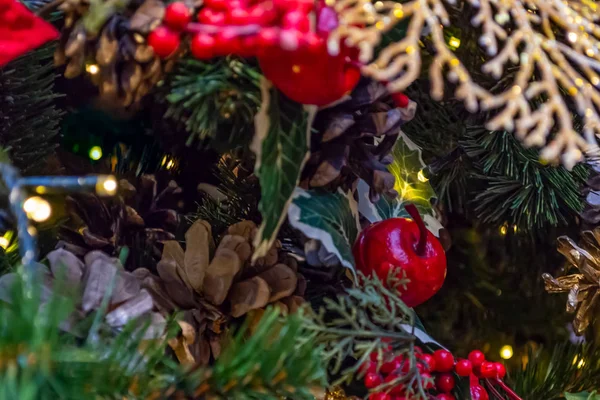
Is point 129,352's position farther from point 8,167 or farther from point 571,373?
point 571,373

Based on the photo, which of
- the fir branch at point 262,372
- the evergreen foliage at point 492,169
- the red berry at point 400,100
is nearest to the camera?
the fir branch at point 262,372

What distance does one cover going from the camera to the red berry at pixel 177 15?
11.3 inches

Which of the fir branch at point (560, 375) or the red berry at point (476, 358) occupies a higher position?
the red berry at point (476, 358)

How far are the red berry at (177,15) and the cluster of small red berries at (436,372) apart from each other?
0.67 ft

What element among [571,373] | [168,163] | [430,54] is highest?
[430,54]

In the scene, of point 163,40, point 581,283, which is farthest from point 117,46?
point 581,283

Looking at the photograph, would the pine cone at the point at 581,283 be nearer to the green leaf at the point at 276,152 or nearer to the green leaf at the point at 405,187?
the green leaf at the point at 405,187

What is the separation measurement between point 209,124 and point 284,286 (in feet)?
0.39

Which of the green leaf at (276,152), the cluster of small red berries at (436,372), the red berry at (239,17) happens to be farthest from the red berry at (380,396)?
the red berry at (239,17)

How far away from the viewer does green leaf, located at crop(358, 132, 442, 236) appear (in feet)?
1.50

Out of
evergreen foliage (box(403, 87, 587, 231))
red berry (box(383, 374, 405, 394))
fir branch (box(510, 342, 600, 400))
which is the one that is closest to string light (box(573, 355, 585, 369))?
fir branch (box(510, 342, 600, 400))

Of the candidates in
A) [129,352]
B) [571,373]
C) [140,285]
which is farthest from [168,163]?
[571,373]

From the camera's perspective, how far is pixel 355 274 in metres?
0.35

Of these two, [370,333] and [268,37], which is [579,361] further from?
[268,37]
